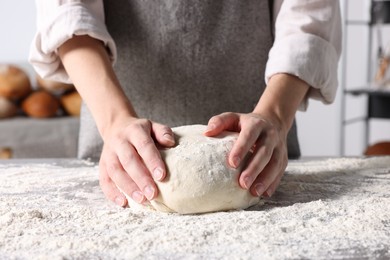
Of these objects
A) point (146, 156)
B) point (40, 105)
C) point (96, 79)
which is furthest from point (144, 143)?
point (40, 105)

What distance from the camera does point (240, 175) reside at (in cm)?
74

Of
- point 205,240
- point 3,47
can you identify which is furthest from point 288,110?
point 3,47

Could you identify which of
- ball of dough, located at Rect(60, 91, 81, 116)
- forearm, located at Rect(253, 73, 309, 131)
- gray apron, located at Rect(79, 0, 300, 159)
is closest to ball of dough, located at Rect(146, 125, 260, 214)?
forearm, located at Rect(253, 73, 309, 131)

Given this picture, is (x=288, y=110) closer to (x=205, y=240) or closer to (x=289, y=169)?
(x=289, y=169)

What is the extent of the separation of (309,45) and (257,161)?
297 mm

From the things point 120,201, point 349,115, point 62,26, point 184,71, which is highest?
point 62,26

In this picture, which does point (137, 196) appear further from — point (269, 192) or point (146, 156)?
point (269, 192)

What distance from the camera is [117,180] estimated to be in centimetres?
75

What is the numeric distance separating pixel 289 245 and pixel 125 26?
0.64 m

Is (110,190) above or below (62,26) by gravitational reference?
below

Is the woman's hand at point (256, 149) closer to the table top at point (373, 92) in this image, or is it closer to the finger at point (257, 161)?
the finger at point (257, 161)

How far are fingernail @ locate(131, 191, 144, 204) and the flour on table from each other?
2 cm

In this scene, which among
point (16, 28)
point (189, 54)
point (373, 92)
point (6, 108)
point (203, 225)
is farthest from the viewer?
point (16, 28)

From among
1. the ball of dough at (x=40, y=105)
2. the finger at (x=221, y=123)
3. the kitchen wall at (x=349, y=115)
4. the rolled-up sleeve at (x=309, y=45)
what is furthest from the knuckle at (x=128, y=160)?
the kitchen wall at (x=349, y=115)
